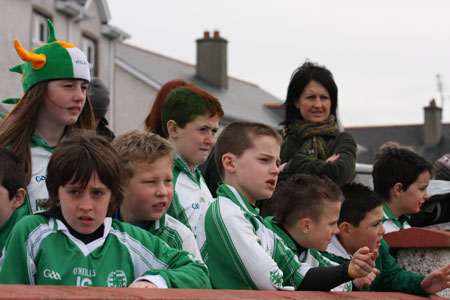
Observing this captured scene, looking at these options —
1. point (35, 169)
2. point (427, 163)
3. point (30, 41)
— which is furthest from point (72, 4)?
point (35, 169)

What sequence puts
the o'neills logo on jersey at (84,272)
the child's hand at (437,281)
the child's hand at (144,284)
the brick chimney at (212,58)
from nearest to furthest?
1. the child's hand at (144,284)
2. the o'neills logo on jersey at (84,272)
3. the child's hand at (437,281)
4. the brick chimney at (212,58)

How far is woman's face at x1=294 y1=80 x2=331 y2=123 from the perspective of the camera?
18.7ft

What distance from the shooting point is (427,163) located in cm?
643

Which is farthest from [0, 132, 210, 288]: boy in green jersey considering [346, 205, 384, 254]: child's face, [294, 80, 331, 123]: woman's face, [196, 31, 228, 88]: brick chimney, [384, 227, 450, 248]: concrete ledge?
[196, 31, 228, 88]: brick chimney

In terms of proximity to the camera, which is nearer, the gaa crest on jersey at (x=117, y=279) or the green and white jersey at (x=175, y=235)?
the gaa crest on jersey at (x=117, y=279)

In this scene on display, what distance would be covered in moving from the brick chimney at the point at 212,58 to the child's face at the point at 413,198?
28221mm

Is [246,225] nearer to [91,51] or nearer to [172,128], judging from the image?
[172,128]

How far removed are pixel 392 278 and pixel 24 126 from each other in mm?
2841

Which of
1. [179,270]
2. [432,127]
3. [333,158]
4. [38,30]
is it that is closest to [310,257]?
[333,158]

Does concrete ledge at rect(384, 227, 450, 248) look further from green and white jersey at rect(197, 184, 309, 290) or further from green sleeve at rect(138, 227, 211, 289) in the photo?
green sleeve at rect(138, 227, 211, 289)

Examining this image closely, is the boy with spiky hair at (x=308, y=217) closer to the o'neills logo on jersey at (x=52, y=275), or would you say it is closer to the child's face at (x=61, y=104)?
the child's face at (x=61, y=104)

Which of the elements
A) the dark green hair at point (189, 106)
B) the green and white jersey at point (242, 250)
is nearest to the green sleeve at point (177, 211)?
the green and white jersey at point (242, 250)

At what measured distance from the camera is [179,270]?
9.59 feet

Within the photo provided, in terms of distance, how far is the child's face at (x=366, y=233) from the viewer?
5.03 metres
